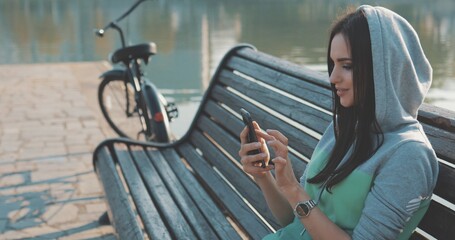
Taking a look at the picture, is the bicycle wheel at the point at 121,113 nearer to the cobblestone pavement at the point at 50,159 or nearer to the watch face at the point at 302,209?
the cobblestone pavement at the point at 50,159

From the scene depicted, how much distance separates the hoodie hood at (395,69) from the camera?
148 cm

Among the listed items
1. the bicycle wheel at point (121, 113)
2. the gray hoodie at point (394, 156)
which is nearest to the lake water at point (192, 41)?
the bicycle wheel at point (121, 113)

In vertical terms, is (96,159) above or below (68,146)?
above

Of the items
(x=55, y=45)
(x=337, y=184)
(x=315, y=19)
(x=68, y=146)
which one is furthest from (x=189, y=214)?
(x=315, y=19)

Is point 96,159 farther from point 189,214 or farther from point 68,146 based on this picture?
point 68,146

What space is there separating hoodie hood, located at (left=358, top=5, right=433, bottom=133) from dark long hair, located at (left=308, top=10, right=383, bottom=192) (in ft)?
0.12

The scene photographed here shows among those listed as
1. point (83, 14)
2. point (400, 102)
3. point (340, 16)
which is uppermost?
point (340, 16)

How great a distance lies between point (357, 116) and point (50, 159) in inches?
154

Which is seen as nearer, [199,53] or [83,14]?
[199,53]

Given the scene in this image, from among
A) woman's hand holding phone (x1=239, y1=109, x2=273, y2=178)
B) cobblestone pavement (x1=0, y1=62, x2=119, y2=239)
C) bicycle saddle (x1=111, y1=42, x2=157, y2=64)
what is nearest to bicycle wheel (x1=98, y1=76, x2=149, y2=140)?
cobblestone pavement (x1=0, y1=62, x2=119, y2=239)

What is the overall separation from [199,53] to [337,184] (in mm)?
10220

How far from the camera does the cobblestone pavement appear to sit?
12.4 ft

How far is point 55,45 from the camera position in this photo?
14.6 m

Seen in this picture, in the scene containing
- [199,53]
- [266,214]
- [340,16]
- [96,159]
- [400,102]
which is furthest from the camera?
[199,53]
